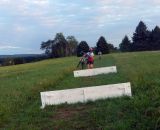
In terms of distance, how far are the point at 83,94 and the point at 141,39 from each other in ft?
329

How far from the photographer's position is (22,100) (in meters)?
15.1

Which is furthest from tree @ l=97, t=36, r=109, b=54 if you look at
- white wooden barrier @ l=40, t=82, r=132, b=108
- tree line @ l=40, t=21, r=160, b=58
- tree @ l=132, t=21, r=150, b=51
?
white wooden barrier @ l=40, t=82, r=132, b=108

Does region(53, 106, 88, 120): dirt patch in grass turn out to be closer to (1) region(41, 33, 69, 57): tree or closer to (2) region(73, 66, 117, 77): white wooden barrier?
(2) region(73, 66, 117, 77): white wooden barrier

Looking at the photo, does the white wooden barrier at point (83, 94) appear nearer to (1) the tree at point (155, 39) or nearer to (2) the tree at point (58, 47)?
(1) the tree at point (155, 39)

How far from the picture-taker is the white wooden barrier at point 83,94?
533 inches

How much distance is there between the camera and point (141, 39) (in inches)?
4427

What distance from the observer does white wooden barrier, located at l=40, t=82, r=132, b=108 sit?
13531mm

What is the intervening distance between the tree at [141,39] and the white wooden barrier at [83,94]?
3809 inches

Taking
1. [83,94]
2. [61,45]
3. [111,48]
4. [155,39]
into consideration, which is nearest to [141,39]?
[155,39]

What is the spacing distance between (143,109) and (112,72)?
15.8 meters

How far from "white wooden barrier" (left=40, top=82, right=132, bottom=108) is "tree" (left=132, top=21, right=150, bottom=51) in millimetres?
96754

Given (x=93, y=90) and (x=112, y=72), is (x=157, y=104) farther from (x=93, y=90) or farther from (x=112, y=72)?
(x=112, y=72)

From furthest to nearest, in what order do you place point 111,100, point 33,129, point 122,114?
1. point 111,100
2. point 122,114
3. point 33,129

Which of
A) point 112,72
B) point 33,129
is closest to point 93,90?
point 33,129
